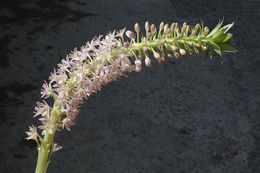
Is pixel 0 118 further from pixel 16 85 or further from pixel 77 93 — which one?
A: pixel 77 93

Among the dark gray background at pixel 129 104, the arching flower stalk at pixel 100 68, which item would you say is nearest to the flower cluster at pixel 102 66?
the arching flower stalk at pixel 100 68

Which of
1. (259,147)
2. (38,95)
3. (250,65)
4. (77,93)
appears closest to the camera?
(77,93)

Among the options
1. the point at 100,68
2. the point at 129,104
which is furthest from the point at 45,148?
the point at 129,104

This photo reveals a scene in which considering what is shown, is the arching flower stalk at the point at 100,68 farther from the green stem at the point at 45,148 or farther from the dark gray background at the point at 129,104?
the dark gray background at the point at 129,104

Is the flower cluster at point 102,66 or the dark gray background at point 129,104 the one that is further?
the dark gray background at point 129,104

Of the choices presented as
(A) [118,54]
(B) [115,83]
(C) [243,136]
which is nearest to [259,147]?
(C) [243,136]

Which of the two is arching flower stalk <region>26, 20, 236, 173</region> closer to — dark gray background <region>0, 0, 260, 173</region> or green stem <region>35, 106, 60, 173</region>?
green stem <region>35, 106, 60, 173</region>

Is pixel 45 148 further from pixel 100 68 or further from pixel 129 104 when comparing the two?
pixel 129 104

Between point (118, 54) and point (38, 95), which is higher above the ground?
point (118, 54)

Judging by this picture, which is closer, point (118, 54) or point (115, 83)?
point (118, 54)

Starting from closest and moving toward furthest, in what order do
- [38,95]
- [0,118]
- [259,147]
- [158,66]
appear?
1. [0,118]
2. [38,95]
3. [259,147]
4. [158,66]
